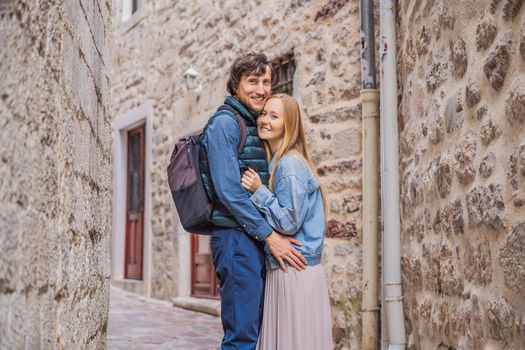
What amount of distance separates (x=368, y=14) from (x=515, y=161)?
248 centimetres

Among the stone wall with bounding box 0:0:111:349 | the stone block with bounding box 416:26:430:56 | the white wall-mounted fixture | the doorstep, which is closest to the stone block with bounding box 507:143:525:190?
the stone block with bounding box 416:26:430:56

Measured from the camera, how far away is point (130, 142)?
9586mm

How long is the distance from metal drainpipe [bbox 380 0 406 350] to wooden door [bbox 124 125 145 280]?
214 inches

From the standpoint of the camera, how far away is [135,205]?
30.3 feet

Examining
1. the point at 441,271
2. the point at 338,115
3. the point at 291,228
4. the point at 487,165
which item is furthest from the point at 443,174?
the point at 338,115

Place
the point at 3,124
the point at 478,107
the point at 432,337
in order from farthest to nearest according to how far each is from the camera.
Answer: the point at 432,337, the point at 478,107, the point at 3,124

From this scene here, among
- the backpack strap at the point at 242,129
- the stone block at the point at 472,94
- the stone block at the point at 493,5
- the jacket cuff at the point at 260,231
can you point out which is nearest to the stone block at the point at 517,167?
the stone block at the point at 472,94

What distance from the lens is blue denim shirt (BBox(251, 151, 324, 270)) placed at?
8.81 ft

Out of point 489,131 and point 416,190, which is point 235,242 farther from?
point 416,190

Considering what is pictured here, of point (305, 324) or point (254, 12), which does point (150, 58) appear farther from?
point (305, 324)

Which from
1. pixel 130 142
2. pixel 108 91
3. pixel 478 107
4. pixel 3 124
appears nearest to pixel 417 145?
pixel 478 107

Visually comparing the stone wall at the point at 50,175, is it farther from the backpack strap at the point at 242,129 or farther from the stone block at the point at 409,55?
the stone block at the point at 409,55

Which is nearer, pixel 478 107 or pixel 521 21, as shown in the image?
pixel 521 21

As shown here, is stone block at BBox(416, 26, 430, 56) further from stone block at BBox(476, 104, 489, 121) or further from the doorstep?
the doorstep
